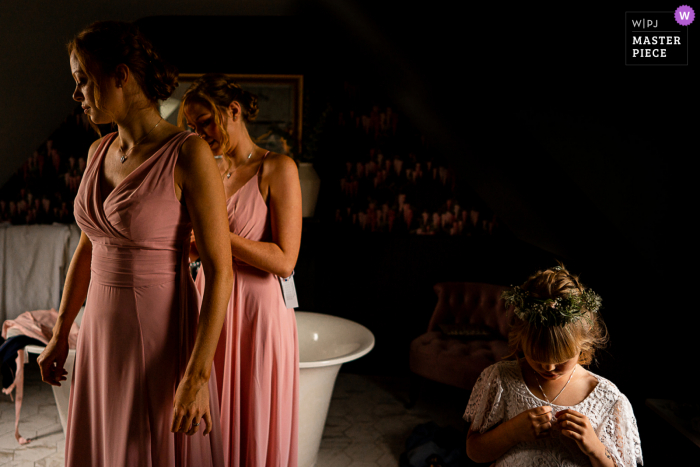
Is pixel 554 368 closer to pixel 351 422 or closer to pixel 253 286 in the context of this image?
pixel 253 286

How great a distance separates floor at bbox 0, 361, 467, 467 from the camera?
247cm

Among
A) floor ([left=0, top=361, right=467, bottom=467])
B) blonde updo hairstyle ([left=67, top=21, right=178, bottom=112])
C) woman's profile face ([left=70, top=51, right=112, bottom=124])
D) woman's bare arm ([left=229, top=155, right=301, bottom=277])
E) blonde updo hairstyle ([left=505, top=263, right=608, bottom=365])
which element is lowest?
floor ([left=0, top=361, right=467, bottom=467])

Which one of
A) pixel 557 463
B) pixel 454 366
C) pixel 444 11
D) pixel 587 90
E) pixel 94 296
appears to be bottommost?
pixel 454 366

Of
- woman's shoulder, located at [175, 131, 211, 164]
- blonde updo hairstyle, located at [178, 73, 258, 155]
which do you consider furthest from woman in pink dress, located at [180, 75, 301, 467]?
woman's shoulder, located at [175, 131, 211, 164]

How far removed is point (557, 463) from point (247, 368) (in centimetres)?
90

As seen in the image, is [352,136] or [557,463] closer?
[557,463]

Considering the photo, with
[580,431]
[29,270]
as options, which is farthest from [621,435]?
[29,270]

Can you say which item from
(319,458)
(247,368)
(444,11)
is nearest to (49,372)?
(247,368)

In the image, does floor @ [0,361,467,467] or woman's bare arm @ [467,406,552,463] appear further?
floor @ [0,361,467,467]

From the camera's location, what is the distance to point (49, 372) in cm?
114

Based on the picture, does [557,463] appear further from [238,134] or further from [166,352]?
[238,134]

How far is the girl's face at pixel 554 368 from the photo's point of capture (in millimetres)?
1180

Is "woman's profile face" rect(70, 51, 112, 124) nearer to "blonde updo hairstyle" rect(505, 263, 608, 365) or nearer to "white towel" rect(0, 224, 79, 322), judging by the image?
"blonde updo hairstyle" rect(505, 263, 608, 365)

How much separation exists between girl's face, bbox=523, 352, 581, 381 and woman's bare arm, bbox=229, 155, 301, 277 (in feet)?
2.34
